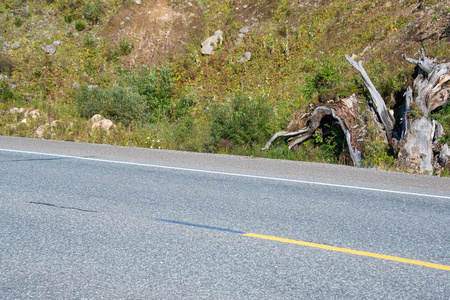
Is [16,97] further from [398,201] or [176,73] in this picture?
[398,201]

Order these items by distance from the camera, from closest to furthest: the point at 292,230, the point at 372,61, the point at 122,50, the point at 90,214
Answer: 1. the point at 292,230
2. the point at 90,214
3. the point at 372,61
4. the point at 122,50

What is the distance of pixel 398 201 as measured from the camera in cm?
679

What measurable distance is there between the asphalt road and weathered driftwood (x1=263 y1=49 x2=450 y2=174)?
1185 mm

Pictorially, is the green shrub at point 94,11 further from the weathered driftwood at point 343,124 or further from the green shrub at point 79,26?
the weathered driftwood at point 343,124

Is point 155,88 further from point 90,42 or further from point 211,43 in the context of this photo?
point 90,42

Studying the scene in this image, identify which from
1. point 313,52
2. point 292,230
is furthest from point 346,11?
point 292,230

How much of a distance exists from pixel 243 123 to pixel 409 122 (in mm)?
4321

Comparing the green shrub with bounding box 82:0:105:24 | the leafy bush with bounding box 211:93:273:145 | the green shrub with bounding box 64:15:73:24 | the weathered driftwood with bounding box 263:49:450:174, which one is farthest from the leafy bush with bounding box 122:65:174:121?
the green shrub with bounding box 64:15:73:24

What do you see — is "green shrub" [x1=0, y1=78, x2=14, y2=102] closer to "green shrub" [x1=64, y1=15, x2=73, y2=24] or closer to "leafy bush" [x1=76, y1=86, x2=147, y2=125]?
"leafy bush" [x1=76, y1=86, x2=147, y2=125]

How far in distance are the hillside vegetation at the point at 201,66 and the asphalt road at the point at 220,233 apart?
10.8ft

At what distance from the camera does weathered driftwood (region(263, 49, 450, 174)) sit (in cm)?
961

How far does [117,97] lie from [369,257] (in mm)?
13574

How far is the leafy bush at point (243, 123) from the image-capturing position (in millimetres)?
12141

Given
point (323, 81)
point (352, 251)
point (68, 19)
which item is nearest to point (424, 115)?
point (323, 81)
